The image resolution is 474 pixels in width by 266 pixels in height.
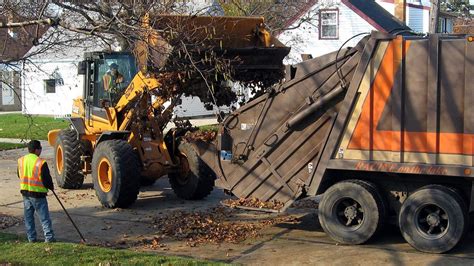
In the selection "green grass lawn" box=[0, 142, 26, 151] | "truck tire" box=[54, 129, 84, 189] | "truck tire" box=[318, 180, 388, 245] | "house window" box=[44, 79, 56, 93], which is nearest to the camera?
"truck tire" box=[318, 180, 388, 245]

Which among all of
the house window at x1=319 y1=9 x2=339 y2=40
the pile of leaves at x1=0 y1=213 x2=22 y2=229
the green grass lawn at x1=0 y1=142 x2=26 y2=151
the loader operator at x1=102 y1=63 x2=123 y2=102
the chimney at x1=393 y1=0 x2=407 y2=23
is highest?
the chimney at x1=393 y1=0 x2=407 y2=23

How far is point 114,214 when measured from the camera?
460 inches

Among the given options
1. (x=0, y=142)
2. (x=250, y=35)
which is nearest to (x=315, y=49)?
(x=0, y=142)

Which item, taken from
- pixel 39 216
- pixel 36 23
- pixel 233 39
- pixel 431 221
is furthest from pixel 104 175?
pixel 431 221

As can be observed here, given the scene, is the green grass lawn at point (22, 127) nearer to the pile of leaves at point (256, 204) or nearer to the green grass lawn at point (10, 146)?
the green grass lawn at point (10, 146)

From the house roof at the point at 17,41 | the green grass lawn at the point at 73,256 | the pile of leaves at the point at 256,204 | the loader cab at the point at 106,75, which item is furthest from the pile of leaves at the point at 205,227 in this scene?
the loader cab at the point at 106,75

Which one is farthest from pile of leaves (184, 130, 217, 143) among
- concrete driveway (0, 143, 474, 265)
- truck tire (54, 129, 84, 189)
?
truck tire (54, 129, 84, 189)

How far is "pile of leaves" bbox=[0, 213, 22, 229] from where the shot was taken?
10864mm

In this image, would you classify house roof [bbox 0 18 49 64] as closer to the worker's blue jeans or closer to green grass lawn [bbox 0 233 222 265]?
the worker's blue jeans

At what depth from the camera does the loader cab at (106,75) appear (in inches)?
543

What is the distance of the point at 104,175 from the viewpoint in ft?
41.0

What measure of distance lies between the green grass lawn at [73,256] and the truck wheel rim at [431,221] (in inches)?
107

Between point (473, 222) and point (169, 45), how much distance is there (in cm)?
480

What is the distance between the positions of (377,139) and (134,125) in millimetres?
5529
